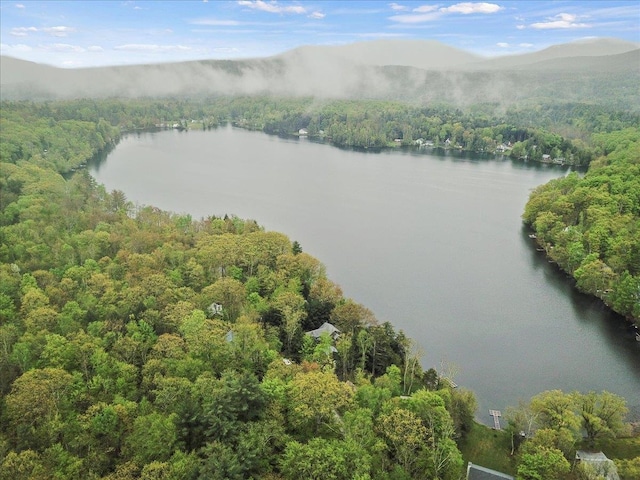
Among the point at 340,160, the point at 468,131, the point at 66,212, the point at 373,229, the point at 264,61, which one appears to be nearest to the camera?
the point at 66,212

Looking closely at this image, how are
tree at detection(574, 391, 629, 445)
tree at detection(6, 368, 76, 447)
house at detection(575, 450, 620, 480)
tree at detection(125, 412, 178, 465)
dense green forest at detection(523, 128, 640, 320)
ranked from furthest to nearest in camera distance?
dense green forest at detection(523, 128, 640, 320), tree at detection(574, 391, 629, 445), tree at detection(6, 368, 76, 447), house at detection(575, 450, 620, 480), tree at detection(125, 412, 178, 465)

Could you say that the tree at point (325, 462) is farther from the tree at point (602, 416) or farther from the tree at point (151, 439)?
the tree at point (602, 416)

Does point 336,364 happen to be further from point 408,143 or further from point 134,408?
point 408,143

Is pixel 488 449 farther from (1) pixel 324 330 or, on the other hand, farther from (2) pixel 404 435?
(1) pixel 324 330

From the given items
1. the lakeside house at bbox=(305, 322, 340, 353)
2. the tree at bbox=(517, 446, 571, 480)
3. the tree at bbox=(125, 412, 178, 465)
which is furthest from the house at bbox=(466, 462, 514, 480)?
the tree at bbox=(125, 412, 178, 465)

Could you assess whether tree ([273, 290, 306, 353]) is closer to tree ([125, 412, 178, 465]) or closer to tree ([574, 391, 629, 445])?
tree ([125, 412, 178, 465])

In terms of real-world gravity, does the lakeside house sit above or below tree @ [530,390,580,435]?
below

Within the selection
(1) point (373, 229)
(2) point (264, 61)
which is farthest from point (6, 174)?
(2) point (264, 61)
